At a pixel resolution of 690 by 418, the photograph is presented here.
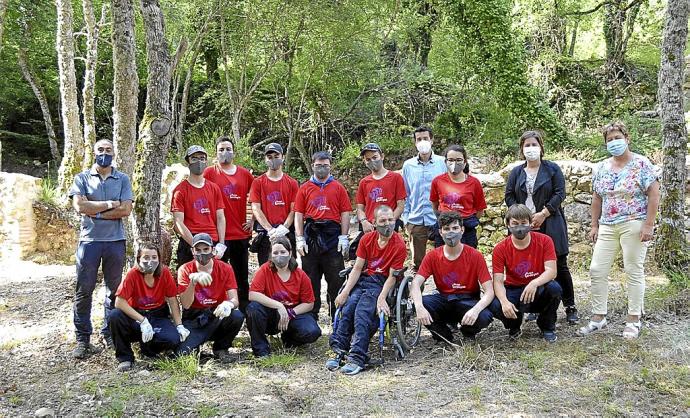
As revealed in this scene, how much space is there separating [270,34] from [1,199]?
6037 millimetres

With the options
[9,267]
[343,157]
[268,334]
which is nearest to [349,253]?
[268,334]

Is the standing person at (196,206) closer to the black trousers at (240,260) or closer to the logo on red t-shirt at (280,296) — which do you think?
the black trousers at (240,260)

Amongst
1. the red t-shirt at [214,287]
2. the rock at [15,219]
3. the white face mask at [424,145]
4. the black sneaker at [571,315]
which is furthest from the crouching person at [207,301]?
the rock at [15,219]

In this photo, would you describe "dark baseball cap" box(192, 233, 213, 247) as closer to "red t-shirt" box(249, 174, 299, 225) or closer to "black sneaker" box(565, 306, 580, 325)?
Result: "red t-shirt" box(249, 174, 299, 225)

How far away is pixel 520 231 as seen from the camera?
4383 mm

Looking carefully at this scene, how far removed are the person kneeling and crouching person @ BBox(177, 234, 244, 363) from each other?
207cm

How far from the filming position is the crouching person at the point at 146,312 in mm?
4246

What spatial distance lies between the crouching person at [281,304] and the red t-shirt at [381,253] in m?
0.55

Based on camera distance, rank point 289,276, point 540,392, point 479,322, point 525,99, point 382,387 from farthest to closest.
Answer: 1. point 525,99
2. point 289,276
3. point 479,322
4. point 382,387
5. point 540,392

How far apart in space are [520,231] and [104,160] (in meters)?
3.30

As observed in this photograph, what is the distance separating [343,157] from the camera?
12.8 metres

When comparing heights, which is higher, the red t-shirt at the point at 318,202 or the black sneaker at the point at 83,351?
the red t-shirt at the point at 318,202

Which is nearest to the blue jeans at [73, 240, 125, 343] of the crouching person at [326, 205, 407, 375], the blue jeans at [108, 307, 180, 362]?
the blue jeans at [108, 307, 180, 362]

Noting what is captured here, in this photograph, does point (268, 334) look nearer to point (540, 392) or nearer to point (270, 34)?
point (540, 392)
